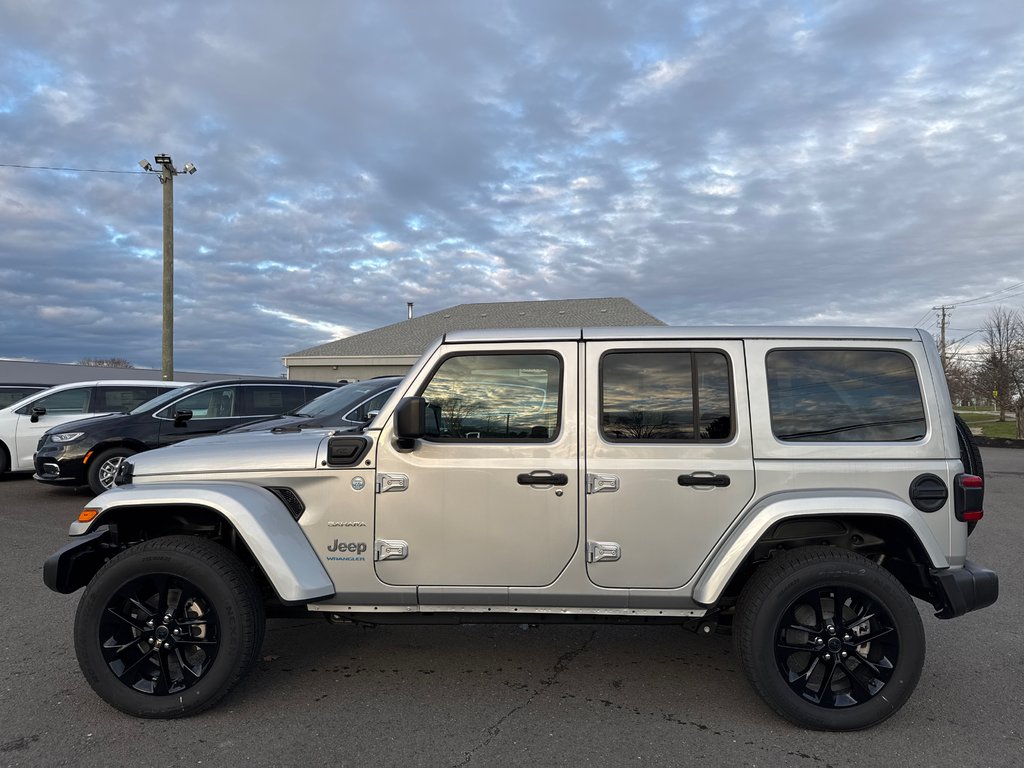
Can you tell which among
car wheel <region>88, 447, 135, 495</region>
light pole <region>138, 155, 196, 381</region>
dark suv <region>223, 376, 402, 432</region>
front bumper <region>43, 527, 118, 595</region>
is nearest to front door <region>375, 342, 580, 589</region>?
front bumper <region>43, 527, 118, 595</region>

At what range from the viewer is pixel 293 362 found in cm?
2775

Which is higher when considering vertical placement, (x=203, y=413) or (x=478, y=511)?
(x=203, y=413)

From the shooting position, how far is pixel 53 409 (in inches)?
447

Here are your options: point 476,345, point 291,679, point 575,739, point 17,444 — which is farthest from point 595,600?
point 17,444

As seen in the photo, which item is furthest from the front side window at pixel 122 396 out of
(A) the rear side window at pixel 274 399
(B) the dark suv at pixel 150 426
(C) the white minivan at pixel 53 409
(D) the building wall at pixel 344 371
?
(D) the building wall at pixel 344 371

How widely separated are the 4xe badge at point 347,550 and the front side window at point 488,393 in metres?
0.66

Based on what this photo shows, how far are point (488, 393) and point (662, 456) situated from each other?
3.10ft

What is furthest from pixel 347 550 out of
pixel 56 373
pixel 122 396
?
pixel 56 373

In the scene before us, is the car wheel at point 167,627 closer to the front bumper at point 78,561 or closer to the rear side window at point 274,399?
the front bumper at point 78,561

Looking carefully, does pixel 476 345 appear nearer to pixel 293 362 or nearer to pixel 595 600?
pixel 595 600

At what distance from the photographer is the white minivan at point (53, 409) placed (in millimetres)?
11102

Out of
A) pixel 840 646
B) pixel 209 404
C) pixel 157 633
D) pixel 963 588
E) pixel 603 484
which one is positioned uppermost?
pixel 209 404

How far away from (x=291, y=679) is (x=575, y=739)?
164 cm

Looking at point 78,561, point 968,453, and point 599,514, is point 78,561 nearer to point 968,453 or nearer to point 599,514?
point 599,514
